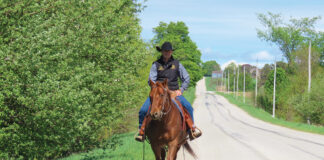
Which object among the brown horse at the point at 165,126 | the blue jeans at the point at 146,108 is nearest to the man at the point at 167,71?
the blue jeans at the point at 146,108

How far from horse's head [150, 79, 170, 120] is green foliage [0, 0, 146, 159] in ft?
11.2

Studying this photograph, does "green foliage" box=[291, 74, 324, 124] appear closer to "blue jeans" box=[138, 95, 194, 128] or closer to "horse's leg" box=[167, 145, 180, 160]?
"blue jeans" box=[138, 95, 194, 128]

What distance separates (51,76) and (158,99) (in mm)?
4129

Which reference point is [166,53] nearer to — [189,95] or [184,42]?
[184,42]

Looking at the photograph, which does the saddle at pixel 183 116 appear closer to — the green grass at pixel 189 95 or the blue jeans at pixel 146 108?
the blue jeans at pixel 146 108

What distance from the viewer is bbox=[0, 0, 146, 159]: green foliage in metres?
9.30

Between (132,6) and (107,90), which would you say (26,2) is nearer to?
(107,90)

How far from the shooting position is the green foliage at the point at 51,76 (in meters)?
9.30

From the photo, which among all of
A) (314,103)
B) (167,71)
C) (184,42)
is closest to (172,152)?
(167,71)

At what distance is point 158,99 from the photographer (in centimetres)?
691

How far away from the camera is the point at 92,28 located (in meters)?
12.7

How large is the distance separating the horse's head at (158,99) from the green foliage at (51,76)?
3.41 metres

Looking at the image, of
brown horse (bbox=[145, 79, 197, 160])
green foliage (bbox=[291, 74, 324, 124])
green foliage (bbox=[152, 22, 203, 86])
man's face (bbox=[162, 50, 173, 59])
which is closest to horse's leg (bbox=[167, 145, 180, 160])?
brown horse (bbox=[145, 79, 197, 160])

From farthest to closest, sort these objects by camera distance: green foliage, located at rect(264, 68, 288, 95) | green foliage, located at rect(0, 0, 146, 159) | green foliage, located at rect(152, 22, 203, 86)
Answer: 1. green foliage, located at rect(264, 68, 288, 95)
2. green foliage, located at rect(152, 22, 203, 86)
3. green foliage, located at rect(0, 0, 146, 159)
